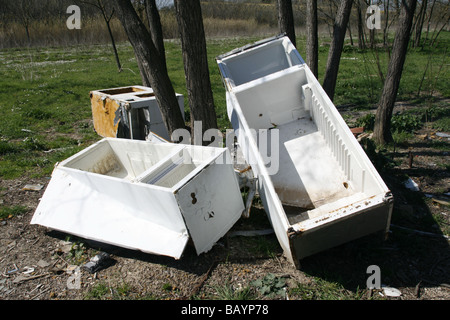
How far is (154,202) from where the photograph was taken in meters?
3.14

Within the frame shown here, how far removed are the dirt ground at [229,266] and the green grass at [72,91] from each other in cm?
207

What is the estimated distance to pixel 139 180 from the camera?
128 inches

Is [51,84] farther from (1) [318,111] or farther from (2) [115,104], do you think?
(1) [318,111]

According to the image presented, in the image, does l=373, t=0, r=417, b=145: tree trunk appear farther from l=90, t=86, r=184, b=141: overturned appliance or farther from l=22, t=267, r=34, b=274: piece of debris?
l=22, t=267, r=34, b=274: piece of debris

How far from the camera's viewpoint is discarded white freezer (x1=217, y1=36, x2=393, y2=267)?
2861mm

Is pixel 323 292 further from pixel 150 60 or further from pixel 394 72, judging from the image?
pixel 394 72

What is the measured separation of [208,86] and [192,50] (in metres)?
0.47

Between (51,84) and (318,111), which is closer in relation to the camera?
(318,111)

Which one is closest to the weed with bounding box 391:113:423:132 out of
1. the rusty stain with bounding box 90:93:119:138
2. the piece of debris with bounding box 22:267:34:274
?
the rusty stain with bounding box 90:93:119:138

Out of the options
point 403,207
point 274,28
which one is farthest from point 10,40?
point 403,207

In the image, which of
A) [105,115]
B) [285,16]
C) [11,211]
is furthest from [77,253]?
[285,16]

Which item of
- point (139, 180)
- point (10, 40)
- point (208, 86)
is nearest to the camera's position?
point (139, 180)

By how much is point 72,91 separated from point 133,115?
5.40 meters

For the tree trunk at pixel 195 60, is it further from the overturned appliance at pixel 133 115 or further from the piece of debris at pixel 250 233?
the piece of debris at pixel 250 233
